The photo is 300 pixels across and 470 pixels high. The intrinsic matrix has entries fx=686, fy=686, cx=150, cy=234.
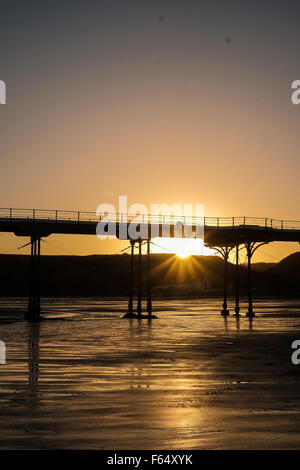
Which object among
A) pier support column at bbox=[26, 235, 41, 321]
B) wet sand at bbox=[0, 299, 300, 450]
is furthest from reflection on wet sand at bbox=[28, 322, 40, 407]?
pier support column at bbox=[26, 235, 41, 321]

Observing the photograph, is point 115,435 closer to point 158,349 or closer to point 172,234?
point 158,349

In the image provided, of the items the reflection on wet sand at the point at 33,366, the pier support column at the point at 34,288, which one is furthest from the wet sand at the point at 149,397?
the pier support column at the point at 34,288

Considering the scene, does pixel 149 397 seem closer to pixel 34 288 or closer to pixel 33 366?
pixel 33 366

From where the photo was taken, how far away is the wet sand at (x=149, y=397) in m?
10.9

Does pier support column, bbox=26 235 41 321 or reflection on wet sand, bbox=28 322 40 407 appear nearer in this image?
reflection on wet sand, bbox=28 322 40 407

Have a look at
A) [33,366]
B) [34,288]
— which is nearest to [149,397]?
[33,366]

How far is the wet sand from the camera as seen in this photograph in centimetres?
1093

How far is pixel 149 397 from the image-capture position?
15.1m

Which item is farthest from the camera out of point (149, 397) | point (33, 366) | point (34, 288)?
point (34, 288)

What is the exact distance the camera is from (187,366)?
21.5m

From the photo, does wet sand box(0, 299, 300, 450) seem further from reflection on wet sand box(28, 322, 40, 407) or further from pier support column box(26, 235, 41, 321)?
pier support column box(26, 235, 41, 321)

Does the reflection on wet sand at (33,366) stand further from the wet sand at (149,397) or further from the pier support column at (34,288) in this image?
the pier support column at (34,288)
